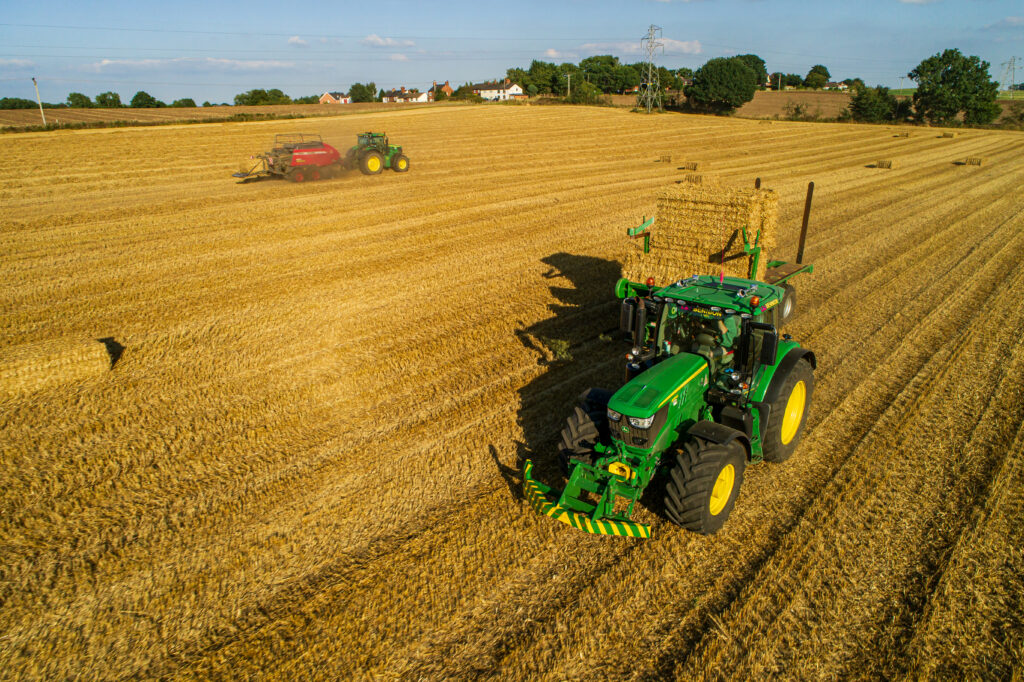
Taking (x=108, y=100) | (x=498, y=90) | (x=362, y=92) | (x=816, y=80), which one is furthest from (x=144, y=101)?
(x=816, y=80)

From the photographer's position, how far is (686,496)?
478 cm

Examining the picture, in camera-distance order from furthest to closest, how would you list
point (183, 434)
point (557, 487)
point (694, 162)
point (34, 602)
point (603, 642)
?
point (694, 162), point (183, 434), point (557, 487), point (34, 602), point (603, 642)

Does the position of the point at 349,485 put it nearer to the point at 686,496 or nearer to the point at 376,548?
the point at 376,548

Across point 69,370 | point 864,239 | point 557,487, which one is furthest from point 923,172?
point 69,370

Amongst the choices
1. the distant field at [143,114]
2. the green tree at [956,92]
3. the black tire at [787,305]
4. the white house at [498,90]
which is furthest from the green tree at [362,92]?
the black tire at [787,305]

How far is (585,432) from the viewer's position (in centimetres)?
526

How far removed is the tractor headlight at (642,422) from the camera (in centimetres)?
467

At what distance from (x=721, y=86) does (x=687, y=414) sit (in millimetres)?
67985

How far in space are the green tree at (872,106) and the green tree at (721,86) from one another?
498 inches

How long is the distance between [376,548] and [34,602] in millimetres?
2646

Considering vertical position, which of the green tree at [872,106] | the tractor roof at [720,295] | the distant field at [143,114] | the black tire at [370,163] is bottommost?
the tractor roof at [720,295]

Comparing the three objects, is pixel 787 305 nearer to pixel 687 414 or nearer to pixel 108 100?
pixel 687 414

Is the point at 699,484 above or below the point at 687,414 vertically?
below

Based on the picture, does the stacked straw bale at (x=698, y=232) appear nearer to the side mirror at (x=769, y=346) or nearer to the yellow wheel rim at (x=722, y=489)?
the side mirror at (x=769, y=346)
